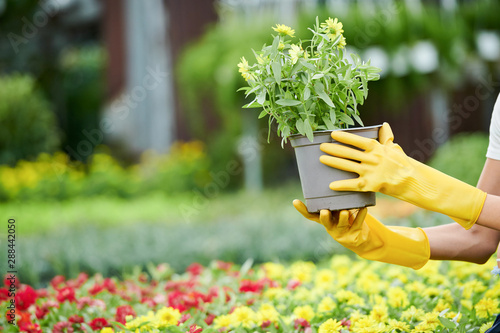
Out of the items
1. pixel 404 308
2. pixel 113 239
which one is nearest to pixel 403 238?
pixel 404 308

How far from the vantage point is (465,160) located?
495cm

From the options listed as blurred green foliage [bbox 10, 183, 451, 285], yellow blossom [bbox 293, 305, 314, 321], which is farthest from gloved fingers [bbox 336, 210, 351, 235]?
blurred green foliage [bbox 10, 183, 451, 285]

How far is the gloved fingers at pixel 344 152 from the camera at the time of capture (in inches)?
53.6

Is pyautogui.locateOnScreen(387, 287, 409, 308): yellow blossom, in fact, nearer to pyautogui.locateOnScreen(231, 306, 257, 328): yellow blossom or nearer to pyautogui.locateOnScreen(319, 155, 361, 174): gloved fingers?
pyautogui.locateOnScreen(231, 306, 257, 328): yellow blossom

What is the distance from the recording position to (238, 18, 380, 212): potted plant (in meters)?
1.40

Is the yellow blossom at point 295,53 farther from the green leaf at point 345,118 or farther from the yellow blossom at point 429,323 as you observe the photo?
the yellow blossom at point 429,323

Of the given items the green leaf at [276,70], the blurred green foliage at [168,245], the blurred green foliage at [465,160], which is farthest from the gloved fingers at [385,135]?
the blurred green foliage at [465,160]

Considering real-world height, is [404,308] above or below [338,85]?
below

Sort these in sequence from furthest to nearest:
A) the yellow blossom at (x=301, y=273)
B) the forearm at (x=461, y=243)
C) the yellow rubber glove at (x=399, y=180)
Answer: the yellow blossom at (x=301, y=273) < the forearm at (x=461, y=243) < the yellow rubber glove at (x=399, y=180)

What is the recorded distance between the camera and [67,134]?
43.5 feet

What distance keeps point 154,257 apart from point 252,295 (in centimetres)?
136

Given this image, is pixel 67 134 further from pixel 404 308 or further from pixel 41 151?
pixel 404 308

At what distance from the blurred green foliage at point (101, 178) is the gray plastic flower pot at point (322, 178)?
19.5 ft

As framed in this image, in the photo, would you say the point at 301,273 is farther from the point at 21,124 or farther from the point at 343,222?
the point at 21,124
